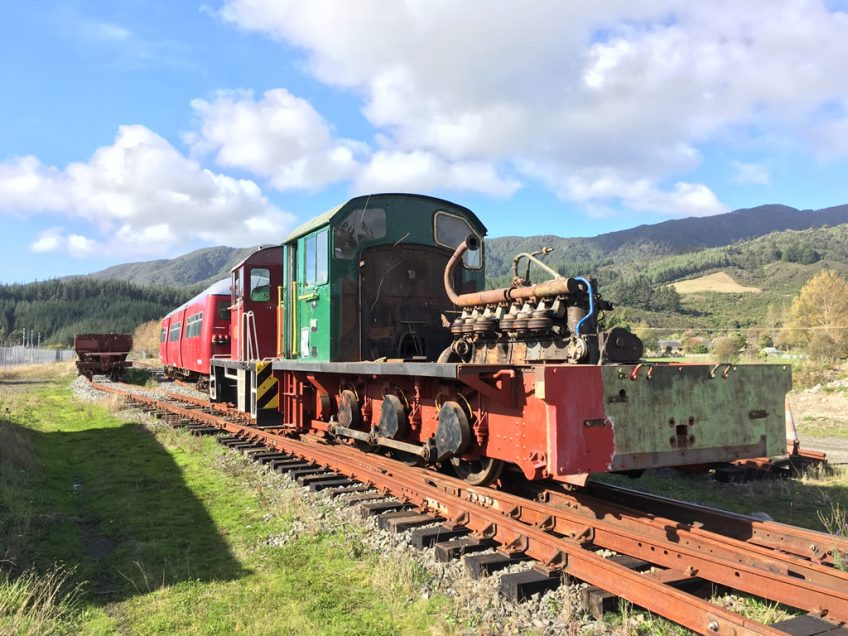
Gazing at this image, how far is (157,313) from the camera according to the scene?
418 ft

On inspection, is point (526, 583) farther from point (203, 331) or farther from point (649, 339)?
point (649, 339)

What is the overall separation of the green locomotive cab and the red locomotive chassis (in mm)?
1723

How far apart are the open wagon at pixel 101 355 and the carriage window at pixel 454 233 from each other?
26698 millimetres

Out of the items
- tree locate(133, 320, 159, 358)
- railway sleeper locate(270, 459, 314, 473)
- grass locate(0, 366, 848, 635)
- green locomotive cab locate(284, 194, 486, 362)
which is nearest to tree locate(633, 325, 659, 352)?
green locomotive cab locate(284, 194, 486, 362)

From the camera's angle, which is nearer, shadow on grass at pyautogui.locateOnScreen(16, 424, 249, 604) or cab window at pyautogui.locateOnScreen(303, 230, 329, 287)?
shadow on grass at pyautogui.locateOnScreen(16, 424, 249, 604)

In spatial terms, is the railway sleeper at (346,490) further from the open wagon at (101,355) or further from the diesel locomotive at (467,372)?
the open wagon at (101,355)

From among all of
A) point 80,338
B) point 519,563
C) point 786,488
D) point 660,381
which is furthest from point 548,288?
point 80,338

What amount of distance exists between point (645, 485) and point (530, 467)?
3.43 meters

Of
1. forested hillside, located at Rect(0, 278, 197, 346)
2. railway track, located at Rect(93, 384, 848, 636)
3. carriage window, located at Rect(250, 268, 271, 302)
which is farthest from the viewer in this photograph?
forested hillside, located at Rect(0, 278, 197, 346)

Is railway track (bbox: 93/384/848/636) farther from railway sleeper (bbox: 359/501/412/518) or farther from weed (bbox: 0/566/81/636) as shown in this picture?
weed (bbox: 0/566/81/636)

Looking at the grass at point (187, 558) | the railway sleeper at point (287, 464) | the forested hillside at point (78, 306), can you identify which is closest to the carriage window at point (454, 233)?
the railway sleeper at point (287, 464)

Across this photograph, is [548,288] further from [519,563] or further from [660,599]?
[660,599]

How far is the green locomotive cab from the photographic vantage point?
8141 mm

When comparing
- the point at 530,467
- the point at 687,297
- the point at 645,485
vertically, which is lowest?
the point at 645,485
